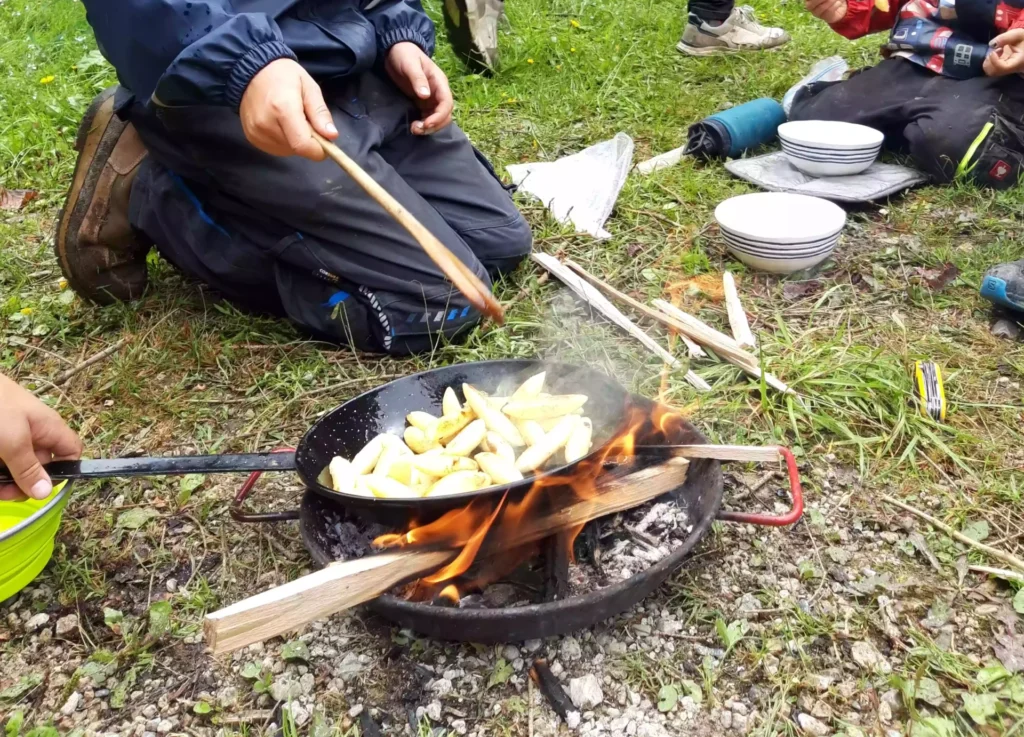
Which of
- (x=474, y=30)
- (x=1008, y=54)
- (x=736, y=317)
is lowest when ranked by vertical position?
(x=736, y=317)

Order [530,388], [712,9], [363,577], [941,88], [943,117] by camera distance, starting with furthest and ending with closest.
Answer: [712,9]
[941,88]
[943,117]
[530,388]
[363,577]

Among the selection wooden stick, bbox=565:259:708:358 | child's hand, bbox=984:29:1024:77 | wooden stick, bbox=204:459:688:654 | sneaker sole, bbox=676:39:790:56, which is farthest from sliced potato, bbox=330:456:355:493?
sneaker sole, bbox=676:39:790:56

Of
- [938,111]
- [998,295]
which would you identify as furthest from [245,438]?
[938,111]

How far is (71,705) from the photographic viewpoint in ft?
5.32

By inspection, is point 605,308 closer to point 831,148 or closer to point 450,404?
point 450,404

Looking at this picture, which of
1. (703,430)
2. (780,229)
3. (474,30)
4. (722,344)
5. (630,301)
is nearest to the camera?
(703,430)

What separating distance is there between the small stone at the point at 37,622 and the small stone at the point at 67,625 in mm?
31

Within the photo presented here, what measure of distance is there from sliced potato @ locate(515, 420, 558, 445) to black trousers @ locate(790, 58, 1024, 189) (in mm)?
2571

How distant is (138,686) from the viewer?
1.65m

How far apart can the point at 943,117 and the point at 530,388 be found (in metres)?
2.63

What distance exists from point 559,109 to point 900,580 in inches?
133

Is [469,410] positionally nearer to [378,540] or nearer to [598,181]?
[378,540]

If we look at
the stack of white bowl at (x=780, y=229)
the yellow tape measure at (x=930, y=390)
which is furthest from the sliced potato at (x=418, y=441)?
the stack of white bowl at (x=780, y=229)

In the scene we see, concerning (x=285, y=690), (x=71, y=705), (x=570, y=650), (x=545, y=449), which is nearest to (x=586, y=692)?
(x=570, y=650)
